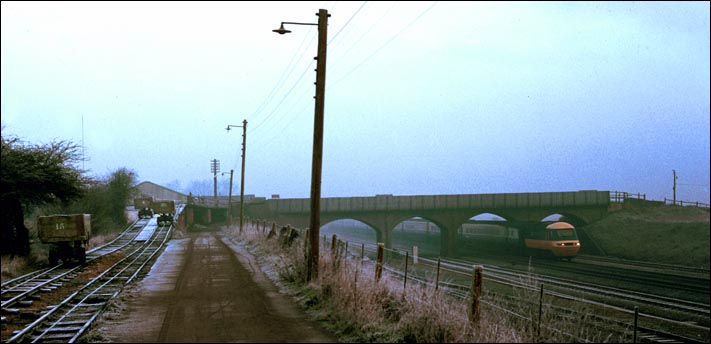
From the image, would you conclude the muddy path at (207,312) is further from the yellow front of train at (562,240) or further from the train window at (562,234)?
the train window at (562,234)

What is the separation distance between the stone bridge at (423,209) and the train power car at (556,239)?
17.8 m

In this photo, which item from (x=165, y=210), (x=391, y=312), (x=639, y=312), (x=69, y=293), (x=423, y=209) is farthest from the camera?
(x=423, y=209)

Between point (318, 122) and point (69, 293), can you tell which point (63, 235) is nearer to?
point (69, 293)

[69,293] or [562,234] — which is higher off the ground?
[562,234]

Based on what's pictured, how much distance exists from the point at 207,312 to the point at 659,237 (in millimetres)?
38308

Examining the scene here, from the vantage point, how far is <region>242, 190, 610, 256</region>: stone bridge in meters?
69.9

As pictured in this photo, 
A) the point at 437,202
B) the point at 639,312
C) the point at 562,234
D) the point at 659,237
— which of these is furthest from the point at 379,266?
the point at 437,202

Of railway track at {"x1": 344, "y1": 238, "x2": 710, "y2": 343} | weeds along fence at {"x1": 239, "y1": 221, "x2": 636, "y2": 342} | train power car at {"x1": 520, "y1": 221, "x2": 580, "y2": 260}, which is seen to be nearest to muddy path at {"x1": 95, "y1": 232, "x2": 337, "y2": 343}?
weeds along fence at {"x1": 239, "y1": 221, "x2": 636, "y2": 342}

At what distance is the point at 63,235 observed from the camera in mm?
26906

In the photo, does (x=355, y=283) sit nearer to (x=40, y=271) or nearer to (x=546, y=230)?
(x=40, y=271)

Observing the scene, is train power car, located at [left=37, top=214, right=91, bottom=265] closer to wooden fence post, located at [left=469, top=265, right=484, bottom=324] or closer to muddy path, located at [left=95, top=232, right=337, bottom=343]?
muddy path, located at [left=95, top=232, right=337, bottom=343]

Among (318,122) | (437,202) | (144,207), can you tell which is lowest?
(144,207)

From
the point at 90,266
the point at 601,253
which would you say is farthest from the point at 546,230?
the point at 90,266

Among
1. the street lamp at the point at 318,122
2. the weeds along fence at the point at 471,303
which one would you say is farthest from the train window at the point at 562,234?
the street lamp at the point at 318,122
